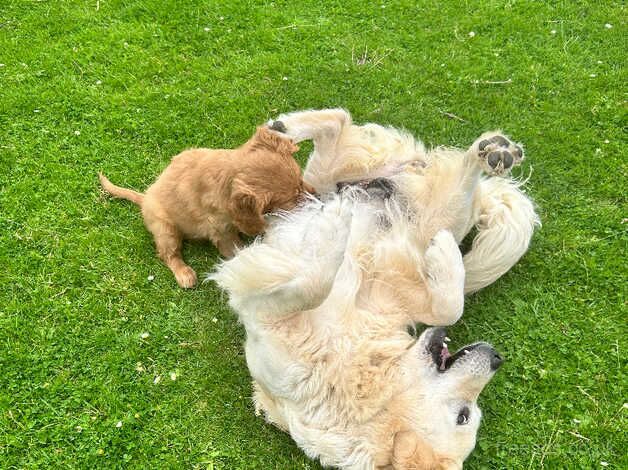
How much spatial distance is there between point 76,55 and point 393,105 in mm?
3057

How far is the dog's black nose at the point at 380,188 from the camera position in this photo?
359cm

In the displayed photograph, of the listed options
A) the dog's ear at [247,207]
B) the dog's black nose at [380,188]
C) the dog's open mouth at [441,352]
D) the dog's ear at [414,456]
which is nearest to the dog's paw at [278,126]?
the dog's ear at [247,207]

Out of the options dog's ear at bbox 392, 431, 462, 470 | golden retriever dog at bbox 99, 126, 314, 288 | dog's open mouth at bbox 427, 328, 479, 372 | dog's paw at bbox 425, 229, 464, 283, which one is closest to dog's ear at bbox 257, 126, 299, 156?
golden retriever dog at bbox 99, 126, 314, 288

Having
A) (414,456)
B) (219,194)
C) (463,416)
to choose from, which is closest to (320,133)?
(219,194)

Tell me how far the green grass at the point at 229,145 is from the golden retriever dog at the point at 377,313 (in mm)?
584

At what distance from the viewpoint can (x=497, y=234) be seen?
349 centimetres

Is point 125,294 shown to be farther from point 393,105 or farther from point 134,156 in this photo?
point 393,105

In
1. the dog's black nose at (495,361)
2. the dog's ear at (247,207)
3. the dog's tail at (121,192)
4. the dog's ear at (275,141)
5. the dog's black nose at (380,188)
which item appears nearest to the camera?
the dog's black nose at (495,361)

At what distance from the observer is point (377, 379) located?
Result: 2.66m

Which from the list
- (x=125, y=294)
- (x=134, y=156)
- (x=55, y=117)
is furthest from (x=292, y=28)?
(x=125, y=294)

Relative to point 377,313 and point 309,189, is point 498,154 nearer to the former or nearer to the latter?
point 377,313

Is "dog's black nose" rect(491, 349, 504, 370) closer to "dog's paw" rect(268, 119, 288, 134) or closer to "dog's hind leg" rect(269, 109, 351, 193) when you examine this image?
"dog's hind leg" rect(269, 109, 351, 193)

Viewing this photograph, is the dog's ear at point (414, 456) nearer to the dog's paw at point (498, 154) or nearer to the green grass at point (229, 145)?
the green grass at point (229, 145)

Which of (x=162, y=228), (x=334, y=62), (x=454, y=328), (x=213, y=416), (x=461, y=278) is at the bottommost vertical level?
(x=213, y=416)
